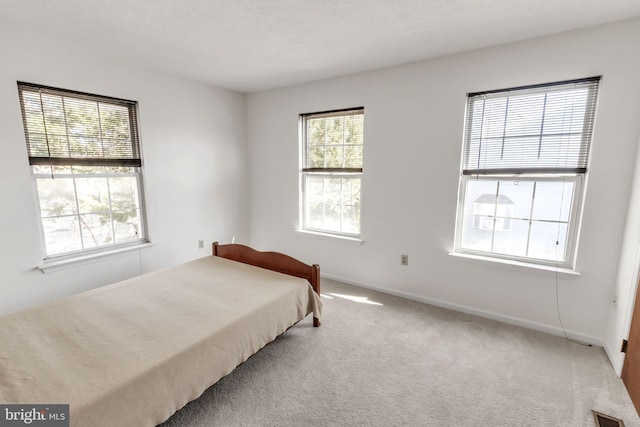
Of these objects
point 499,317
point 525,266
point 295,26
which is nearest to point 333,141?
point 295,26

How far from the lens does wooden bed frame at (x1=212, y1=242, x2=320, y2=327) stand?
96.7 inches

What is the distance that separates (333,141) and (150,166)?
6.77ft

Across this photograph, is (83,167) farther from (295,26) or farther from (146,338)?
(295,26)

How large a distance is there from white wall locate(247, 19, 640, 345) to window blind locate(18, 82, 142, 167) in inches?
61.4

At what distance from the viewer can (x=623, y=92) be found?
2.03 metres

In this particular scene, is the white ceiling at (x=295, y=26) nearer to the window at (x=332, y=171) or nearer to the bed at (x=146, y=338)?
the window at (x=332, y=171)

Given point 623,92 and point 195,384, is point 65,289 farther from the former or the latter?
point 623,92

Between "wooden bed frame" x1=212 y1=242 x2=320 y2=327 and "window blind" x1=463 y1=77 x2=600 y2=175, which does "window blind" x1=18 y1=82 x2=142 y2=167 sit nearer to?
"wooden bed frame" x1=212 y1=242 x2=320 y2=327

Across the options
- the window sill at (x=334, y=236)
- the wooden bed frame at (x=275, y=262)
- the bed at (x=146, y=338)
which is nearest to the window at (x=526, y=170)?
the window sill at (x=334, y=236)

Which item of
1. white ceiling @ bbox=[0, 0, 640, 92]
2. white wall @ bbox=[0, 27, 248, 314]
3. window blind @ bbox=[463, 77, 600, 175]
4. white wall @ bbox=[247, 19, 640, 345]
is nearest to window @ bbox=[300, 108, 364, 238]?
white wall @ bbox=[247, 19, 640, 345]

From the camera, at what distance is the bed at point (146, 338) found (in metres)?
1.22

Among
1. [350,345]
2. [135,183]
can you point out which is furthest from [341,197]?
[135,183]

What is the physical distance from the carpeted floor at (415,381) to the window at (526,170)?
0.77 m

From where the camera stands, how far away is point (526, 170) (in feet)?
7.91
